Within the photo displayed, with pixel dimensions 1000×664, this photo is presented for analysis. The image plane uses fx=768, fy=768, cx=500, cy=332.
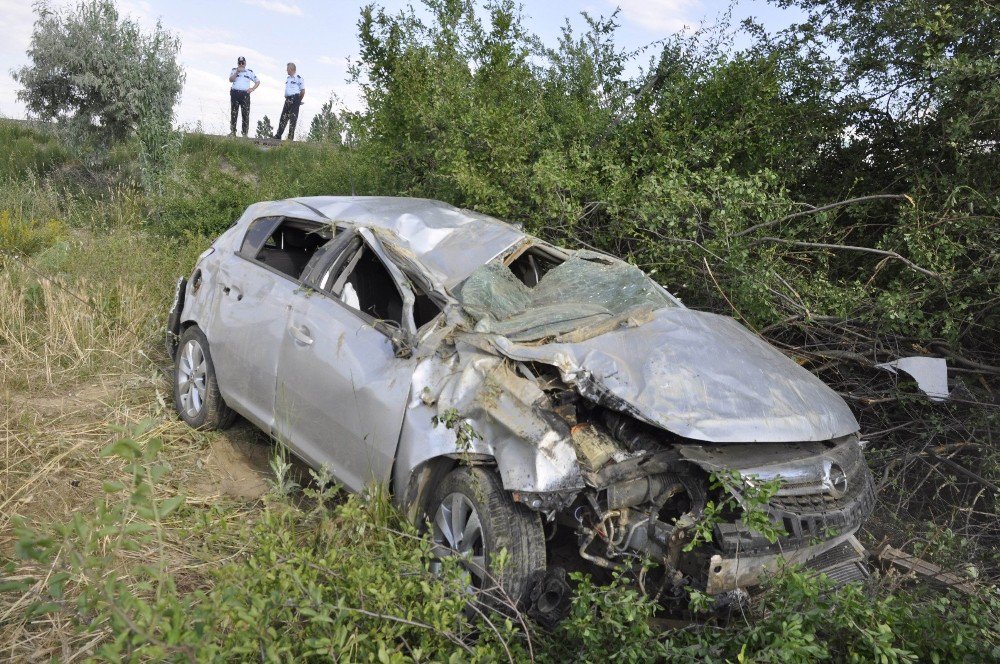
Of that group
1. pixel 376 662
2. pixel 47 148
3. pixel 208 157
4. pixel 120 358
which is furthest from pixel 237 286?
pixel 47 148

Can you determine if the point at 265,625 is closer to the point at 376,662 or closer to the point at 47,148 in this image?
the point at 376,662

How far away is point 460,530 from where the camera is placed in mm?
3303

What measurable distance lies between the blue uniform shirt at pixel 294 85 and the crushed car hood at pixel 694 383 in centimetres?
1446

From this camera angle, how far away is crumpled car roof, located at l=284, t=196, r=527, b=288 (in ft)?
13.9

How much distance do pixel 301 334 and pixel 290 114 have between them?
46.8 ft

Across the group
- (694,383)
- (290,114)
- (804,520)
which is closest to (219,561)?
(694,383)

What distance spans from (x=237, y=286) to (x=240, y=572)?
2682 mm

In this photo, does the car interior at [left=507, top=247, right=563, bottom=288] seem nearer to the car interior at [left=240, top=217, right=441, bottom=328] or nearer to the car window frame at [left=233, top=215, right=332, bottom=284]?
the car interior at [left=240, top=217, right=441, bottom=328]

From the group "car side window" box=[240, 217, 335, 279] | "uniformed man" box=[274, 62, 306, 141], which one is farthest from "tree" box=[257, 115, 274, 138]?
"car side window" box=[240, 217, 335, 279]

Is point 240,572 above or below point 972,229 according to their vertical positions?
below

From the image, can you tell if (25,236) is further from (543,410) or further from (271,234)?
(543,410)

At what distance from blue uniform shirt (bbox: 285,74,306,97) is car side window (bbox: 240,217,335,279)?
12089mm

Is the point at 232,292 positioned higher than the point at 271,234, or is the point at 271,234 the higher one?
the point at 271,234

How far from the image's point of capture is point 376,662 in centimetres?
263
